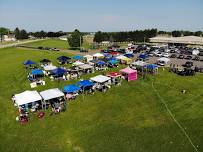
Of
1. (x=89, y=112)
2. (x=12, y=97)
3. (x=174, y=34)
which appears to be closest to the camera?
(x=89, y=112)

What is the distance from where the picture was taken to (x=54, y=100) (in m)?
36.9

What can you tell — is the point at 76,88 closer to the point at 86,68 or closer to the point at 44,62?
the point at 86,68

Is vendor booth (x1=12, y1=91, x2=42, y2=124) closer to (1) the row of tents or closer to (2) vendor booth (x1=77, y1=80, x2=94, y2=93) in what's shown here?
(1) the row of tents

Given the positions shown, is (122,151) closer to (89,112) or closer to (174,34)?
(89,112)

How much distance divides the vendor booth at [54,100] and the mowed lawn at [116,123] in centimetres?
121

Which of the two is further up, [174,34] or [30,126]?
[174,34]

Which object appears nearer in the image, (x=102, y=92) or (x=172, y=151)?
(x=172, y=151)

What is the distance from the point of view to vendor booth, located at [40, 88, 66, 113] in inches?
1352

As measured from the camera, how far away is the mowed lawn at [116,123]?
26.1 meters

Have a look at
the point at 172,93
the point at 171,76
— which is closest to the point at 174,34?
the point at 171,76

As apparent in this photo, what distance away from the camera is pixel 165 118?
3203cm

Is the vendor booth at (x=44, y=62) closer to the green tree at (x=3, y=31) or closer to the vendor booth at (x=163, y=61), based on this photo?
the vendor booth at (x=163, y=61)

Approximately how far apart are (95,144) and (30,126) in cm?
910

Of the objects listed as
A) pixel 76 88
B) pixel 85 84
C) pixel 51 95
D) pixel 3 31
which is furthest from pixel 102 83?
pixel 3 31
